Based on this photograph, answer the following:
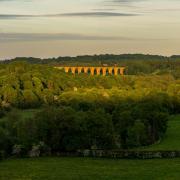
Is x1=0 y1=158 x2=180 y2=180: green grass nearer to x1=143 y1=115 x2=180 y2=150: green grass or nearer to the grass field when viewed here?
the grass field

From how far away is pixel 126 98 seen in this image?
10244cm

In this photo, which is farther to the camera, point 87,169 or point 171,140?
point 171,140

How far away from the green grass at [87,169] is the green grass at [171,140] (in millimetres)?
14706

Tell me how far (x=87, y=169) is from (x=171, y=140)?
29459 mm

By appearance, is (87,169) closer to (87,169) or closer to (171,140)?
(87,169)

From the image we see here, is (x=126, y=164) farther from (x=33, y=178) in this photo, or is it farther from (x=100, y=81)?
(x=100, y=81)

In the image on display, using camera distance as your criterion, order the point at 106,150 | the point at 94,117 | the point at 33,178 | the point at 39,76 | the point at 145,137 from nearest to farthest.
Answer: the point at 33,178 < the point at 106,150 < the point at 94,117 < the point at 145,137 < the point at 39,76

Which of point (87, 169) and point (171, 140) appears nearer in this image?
point (87, 169)

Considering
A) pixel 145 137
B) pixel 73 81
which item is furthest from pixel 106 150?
pixel 73 81

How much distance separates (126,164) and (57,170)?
19.6 ft

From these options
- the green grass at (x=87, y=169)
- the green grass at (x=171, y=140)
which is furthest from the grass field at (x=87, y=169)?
the green grass at (x=171, y=140)

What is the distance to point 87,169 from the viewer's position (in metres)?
41.0

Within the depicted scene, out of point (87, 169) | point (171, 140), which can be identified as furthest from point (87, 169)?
point (171, 140)

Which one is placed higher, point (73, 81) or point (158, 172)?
point (73, 81)
